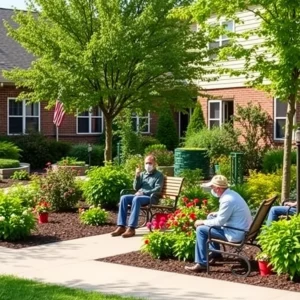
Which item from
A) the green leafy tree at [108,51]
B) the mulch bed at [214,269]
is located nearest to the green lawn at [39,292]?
the mulch bed at [214,269]

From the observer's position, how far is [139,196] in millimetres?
11867

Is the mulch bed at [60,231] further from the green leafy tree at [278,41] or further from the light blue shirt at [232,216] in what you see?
the green leafy tree at [278,41]

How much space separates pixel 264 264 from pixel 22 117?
73.3 ft

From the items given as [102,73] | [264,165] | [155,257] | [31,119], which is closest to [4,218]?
[155,257]

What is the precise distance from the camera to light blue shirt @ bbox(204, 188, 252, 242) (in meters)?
8.72

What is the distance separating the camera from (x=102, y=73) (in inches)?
675

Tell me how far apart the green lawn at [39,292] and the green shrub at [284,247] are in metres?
1.89

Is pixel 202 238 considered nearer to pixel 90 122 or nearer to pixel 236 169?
pixel 236 169

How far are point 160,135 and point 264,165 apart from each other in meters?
9.92

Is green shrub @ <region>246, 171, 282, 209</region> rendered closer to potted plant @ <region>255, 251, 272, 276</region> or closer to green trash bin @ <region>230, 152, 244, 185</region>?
green trash bin @ <region>230, 152, 244, 185</region>

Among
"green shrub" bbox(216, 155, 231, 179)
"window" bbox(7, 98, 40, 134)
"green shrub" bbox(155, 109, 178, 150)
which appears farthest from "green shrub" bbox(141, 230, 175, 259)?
"green shrub" bbox(155, 109, 178, 150)

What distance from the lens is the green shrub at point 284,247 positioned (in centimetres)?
789

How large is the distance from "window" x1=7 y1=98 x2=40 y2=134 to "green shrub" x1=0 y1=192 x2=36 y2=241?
17.7 metres

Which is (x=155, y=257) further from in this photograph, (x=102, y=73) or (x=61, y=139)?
(x=61, y=139)
